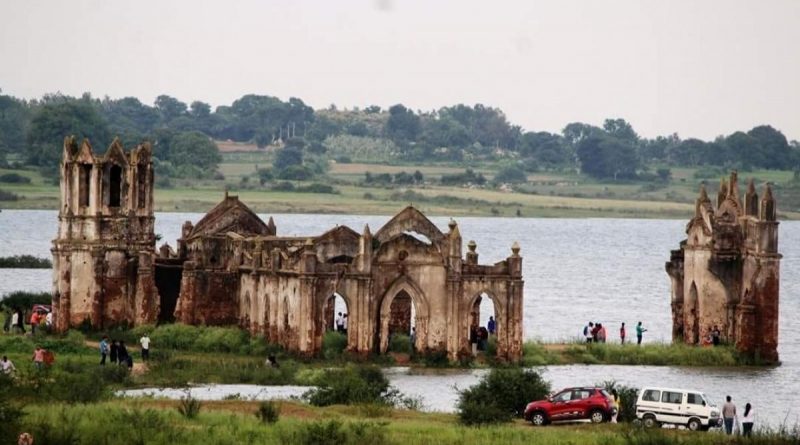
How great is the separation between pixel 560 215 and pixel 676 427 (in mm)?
138831

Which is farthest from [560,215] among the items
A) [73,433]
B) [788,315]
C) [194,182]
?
[73,433]

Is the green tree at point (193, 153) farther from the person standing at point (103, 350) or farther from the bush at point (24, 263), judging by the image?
the person standing at point (103, 350)

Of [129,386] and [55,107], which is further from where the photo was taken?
[55,107]

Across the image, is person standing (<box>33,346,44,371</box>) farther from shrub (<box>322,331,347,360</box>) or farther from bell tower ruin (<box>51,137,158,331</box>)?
bell tower ruin (<box>51,137,158,331</box>)

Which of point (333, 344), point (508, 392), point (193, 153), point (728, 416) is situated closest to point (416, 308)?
point (333, 344)

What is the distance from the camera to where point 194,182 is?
181750 mm

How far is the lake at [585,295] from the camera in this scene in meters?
64.2

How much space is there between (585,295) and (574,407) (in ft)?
209

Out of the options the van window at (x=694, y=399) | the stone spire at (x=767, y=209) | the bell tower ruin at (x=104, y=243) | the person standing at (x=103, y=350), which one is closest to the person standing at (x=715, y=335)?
the stone spire at (x=767, y=209)

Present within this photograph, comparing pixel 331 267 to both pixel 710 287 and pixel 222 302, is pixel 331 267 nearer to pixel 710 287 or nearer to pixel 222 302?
pixel 222 302

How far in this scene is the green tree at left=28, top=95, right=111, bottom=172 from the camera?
6949 inches

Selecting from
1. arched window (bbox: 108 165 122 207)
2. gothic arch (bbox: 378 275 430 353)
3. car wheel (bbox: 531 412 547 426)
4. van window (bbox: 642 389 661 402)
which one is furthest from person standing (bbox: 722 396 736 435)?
arched window (bbox: 108 165 122 207)

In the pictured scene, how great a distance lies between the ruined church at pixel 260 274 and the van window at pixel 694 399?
1587cm

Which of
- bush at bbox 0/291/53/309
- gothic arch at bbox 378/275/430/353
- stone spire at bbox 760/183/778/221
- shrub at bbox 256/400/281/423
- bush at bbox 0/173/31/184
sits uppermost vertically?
stone spire at bbox 760/183/778/221
